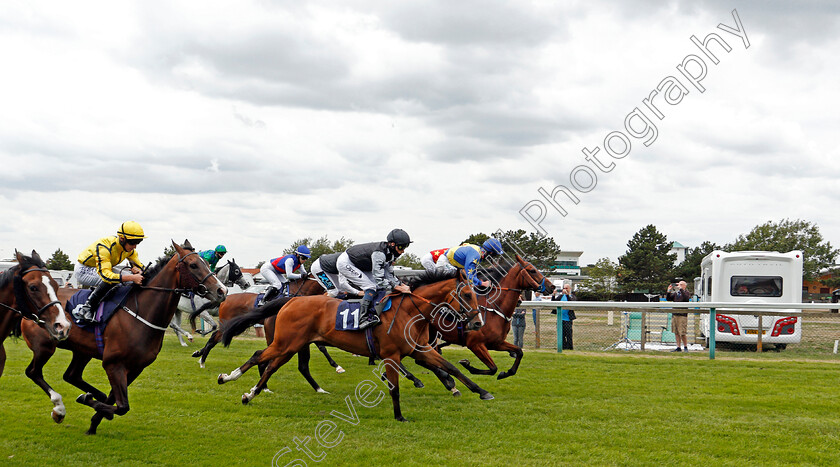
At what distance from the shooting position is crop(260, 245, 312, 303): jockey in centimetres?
1004

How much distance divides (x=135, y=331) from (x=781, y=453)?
5.50 metres

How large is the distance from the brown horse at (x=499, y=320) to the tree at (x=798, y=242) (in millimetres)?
44056

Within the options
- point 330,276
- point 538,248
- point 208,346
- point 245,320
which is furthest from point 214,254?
point 538,248

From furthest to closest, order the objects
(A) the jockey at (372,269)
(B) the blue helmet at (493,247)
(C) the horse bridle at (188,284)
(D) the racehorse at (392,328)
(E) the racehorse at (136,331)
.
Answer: (B) the blue helmet at (493,247)
(A) the jockey at (372,269)
(D) the racehorse at (392,328)
(C) the horse bridle at (188,284)
(E) the racehorse at (136,331)

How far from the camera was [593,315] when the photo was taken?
14.3 metres


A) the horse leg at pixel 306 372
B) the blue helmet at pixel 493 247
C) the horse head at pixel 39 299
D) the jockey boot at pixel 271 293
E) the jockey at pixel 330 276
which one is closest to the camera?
the horse head at pixel 39 299

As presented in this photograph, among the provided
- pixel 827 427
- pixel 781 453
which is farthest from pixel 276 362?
pixel 827 427

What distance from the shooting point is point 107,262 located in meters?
5.98

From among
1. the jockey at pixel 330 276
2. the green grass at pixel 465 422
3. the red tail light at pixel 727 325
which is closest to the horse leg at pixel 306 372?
the green grass at pixel 465 422

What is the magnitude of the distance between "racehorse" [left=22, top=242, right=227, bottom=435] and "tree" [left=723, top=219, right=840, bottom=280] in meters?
48.6

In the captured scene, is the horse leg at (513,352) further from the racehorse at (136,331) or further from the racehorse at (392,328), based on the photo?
the racehorse at (136,331)

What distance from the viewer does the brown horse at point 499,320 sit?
8297 mm

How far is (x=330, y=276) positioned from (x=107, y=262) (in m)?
3.42

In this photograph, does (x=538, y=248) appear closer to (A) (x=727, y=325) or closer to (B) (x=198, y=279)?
(A) (x=727, y=325)
